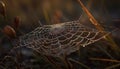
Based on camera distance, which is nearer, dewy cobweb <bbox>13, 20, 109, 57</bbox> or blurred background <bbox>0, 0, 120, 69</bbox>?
dewy cobweb <bbox>13, 20, 109, 57</bbox>

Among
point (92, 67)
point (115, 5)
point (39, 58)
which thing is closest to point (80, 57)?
point (92, 67)

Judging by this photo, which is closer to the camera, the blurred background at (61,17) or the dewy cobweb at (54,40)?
the dewy cobweb at (54,40)

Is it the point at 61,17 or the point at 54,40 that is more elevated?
the point at 61,17

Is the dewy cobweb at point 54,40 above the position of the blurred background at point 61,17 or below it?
below

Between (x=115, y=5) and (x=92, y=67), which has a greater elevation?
(x=115, y=5)

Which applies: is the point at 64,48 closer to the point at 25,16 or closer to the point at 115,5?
the point at 25,16

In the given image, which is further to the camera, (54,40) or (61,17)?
(61,17)

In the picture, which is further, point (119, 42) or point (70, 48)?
point (119, 42)

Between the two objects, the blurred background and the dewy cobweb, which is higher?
the blurred background
